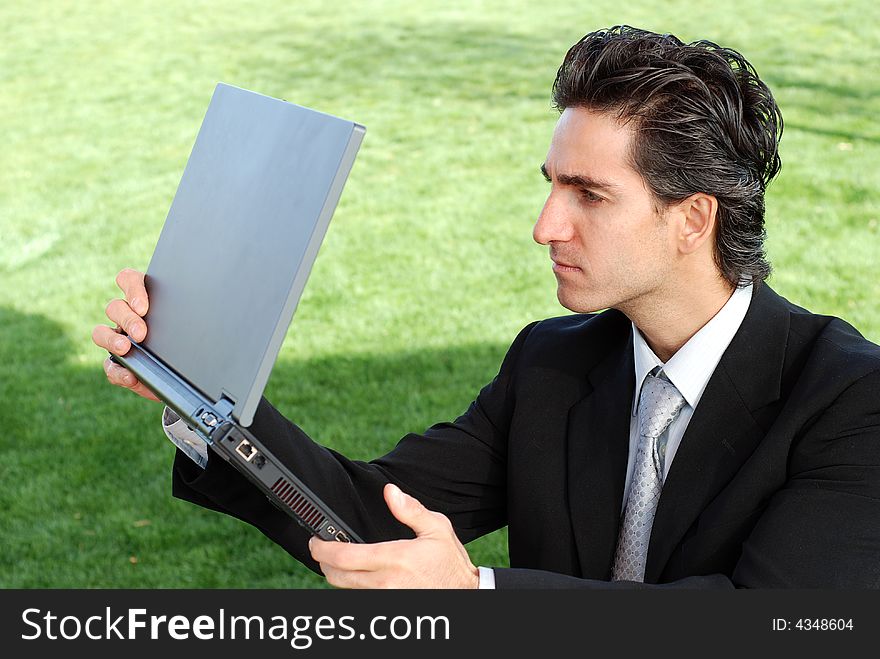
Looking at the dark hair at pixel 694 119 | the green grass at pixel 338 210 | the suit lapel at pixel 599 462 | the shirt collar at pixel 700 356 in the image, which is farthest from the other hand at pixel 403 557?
the green grass at pixel 338 210

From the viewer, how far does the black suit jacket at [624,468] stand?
2.16 metres

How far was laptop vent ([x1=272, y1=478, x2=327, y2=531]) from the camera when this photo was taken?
184 centimetres

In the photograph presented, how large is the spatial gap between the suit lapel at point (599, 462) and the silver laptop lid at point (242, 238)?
1042 mm

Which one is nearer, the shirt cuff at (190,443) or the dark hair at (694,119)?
the shirt cuff at (190,443)

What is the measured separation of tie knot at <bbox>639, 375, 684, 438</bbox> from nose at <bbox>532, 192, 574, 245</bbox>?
41 centimetres

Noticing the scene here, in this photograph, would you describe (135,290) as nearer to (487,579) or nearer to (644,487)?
(487,579)

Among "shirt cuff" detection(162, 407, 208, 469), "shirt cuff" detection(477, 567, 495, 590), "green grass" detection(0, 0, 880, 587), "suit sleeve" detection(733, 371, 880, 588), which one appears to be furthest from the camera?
"green grass" detection(0, 0, 880, 587)

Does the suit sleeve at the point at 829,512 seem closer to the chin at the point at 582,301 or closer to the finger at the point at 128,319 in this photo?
the chin at the point at 582,301

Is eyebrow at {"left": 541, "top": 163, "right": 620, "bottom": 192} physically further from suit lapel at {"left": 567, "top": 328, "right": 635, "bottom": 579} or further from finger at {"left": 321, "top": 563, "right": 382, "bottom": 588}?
finger at {"left": 321, "top": 563, "right": 382, "bottom": 588}

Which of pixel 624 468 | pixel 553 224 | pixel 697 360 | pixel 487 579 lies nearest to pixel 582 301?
pixel 553 224

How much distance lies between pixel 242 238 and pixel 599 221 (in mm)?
935

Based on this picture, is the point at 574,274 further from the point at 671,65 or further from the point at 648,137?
the point at 671,65

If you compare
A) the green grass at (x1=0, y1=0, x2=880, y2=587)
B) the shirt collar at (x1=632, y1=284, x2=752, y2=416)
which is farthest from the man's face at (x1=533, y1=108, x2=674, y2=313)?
the green grass at (x1=0, y1=0, x2=880, y2=587)

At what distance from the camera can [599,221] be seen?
253 cm
